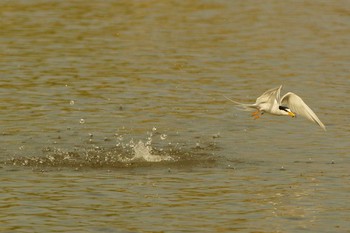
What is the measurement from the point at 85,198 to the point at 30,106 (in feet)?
21.8

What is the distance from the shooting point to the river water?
1391 cm

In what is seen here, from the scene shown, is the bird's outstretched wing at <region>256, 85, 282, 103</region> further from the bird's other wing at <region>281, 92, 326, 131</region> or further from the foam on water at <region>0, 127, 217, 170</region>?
the foam on water at <region>0, 127, 217, 170</region>

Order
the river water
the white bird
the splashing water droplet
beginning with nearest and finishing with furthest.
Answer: the river water < the white bird < the splashing water droplet

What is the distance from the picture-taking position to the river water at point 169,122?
13.9 m

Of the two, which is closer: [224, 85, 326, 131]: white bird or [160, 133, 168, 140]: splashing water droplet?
[224, 85, 326, 131]: white bird

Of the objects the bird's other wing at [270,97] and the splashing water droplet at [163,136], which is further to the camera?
the splashing water droplet at [163,136]

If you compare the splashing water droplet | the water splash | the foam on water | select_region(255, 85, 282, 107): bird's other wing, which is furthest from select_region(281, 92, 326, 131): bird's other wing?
the splashing water droplet

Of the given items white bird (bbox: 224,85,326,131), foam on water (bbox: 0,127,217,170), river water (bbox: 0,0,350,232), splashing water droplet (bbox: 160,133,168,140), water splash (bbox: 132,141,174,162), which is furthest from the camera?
splashing water droplet (bbox: 160,133,168,140)

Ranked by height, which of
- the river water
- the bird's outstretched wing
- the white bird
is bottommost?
the river water

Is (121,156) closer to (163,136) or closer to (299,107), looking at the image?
(163,136)

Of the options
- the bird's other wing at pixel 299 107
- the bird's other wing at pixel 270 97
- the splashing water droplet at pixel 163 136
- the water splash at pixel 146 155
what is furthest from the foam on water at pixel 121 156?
the bird's other wing at pixel 299 107

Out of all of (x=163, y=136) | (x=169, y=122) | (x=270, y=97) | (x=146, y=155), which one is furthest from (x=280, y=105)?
(x=169, y=122)

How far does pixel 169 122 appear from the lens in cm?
1966

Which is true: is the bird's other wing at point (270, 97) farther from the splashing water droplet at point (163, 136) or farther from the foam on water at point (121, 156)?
the splashing water droplet at point (163, 136)
